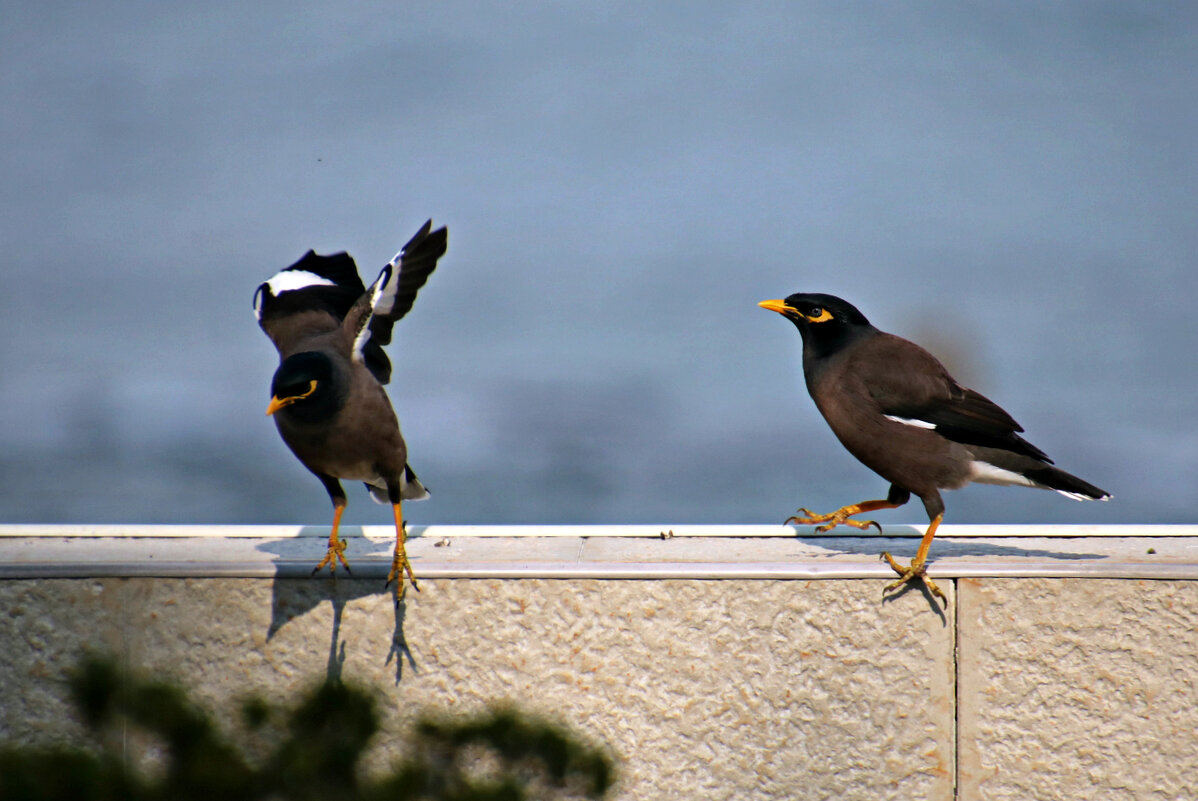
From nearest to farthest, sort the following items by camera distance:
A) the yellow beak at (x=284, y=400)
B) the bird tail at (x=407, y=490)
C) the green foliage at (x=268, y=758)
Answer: the green foliage at (x=268, y=758)
the yellow beak at (x=284, y=400)
the bird tail at (x=407, y=490)

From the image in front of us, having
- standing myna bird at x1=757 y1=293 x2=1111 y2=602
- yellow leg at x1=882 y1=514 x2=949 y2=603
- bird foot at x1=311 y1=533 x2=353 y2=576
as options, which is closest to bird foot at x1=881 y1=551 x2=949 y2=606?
yellow leg at x1=882 y1=514 x2=949 y2=603

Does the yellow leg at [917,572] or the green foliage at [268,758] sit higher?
the yellow leg at [917,572]

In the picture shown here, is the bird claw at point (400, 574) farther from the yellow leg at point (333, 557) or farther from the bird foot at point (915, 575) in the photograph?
the bird foot at point (915, 575)

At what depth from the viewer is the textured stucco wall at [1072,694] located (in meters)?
4.49

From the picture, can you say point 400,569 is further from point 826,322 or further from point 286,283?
point 826,322

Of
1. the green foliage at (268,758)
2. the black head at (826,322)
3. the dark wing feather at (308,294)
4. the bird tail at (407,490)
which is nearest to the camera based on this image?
the green foliage at (268,758)

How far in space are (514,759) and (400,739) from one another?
4.67 ft

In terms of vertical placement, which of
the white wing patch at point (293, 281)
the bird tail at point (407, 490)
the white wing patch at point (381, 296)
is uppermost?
the white wing patch at point (293, 281)

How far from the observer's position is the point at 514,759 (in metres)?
3.23

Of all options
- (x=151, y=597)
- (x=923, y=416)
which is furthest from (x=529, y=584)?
(x=923, y=416)

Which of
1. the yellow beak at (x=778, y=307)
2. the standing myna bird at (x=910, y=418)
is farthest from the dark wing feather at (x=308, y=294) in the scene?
the standing myna bird at (x=910, y=418)

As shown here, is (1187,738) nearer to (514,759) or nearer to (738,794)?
(738,794)

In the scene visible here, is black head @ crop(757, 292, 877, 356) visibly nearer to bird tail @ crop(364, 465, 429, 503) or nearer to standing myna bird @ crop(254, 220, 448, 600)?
standing myna bird @ crop(254, 220, 448, 600)

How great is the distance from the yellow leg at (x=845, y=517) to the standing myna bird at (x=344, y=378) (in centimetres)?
197
